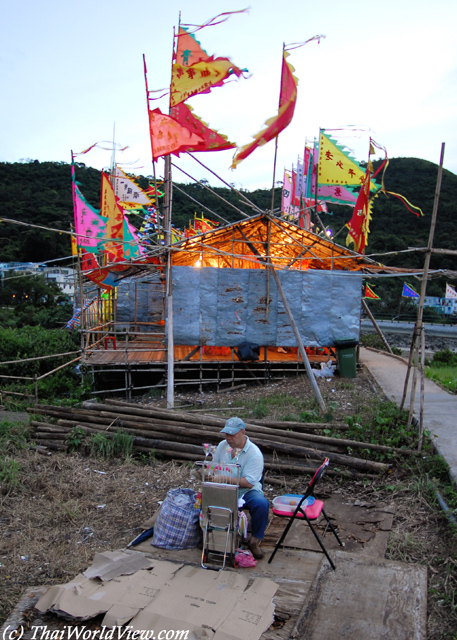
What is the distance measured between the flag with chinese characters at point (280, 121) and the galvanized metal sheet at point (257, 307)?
517 centimetres

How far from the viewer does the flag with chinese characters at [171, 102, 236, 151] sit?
27.4 feet

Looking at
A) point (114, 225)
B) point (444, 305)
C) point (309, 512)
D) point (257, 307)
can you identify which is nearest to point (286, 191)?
point (257, 307)

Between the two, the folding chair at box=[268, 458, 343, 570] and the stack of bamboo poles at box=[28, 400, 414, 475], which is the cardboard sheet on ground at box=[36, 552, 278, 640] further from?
the stack of bamboo poles at box=[28, 400, 414, 475]

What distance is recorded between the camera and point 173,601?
366 centimetres

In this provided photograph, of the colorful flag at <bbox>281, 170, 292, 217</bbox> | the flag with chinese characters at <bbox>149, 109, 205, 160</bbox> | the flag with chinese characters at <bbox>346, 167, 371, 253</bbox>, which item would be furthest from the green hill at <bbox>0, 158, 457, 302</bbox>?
the flag with chinese characters at <bbox>149, 109, 205, 160</bbox>

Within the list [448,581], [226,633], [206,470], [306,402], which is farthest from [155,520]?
[306,402]

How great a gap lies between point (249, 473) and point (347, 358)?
30.5 feet

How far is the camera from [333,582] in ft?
13.1

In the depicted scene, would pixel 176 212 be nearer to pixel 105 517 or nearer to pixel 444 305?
pixel 444 305

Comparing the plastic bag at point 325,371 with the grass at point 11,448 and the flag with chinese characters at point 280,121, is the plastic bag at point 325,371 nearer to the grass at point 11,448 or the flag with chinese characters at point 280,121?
the flag with chinese characters at point 280,121

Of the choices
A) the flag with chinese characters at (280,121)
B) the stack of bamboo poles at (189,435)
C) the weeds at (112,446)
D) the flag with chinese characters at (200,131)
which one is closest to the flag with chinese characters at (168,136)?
the flag with chinese characters at (200,131)

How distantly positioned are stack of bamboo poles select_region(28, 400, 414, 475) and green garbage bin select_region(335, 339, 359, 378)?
6.03 m

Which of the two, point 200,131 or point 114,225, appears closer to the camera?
point 200,131

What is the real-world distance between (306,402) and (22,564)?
6763 millimetres
